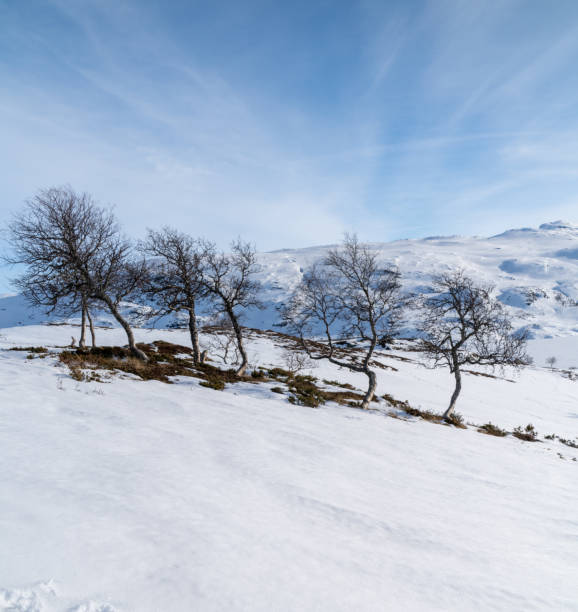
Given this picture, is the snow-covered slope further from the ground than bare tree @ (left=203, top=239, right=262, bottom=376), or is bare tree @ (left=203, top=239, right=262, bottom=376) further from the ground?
bare tree @ (left=203, top=239, right=262, bottom=376)

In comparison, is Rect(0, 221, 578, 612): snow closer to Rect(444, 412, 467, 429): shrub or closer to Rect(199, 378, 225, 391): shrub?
Rect(199, 378, 225, 391): shrub

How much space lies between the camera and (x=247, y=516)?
390 centimetres

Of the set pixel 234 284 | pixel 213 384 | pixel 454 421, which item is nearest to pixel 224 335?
pixel 234 284

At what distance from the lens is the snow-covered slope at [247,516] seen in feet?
8.77

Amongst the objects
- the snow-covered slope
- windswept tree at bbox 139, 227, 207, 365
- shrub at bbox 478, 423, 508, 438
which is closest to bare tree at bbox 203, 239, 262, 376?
windswept tree at bbox 139, 227, 207, 365

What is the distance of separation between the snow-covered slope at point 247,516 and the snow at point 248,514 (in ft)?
0.07

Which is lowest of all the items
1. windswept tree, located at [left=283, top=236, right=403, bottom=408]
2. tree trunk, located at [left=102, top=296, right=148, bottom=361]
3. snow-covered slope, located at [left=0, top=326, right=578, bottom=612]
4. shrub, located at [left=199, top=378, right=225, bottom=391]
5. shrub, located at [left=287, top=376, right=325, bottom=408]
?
shrub, located at [left=287, top=376, right=325, bottom=408]

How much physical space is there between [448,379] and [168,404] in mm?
35548

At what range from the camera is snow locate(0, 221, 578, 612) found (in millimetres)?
2680

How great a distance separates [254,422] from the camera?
8.41 meters

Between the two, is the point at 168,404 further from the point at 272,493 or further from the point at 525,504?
the point at 525,504

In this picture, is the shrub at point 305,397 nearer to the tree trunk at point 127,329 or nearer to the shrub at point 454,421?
the shrub at point 454,421

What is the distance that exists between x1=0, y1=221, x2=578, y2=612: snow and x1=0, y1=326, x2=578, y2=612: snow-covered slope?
22 millimetres

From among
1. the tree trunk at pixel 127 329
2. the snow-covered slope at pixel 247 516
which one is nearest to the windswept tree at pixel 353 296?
the snow-covered slope at pixel 247 516
